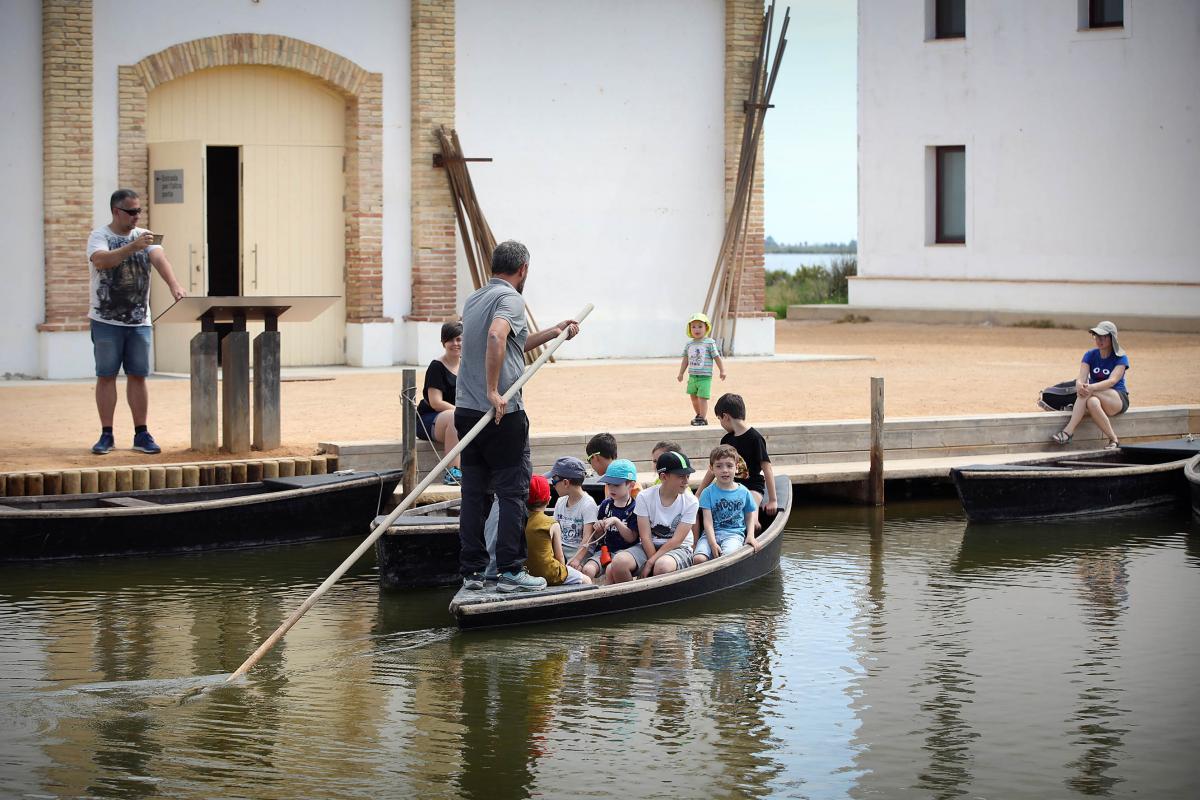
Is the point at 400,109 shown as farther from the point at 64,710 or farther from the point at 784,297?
the point at 784,297

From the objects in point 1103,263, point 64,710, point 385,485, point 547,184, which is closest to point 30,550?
point 385,485

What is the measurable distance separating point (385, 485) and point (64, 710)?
4.64 meters

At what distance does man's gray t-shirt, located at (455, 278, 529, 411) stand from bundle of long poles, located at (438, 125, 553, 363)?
1057 cm

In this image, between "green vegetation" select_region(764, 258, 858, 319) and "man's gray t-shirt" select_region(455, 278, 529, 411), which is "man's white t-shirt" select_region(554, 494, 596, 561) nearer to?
"man's gray t-shirt" select_region(455, 278, 529, 411)

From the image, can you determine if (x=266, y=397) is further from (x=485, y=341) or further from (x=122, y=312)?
(x=485, y=341)

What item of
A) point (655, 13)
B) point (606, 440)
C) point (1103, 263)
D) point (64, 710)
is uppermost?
point (655, 13)

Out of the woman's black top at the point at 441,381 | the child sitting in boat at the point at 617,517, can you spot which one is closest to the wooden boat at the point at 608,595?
the child sitting in boat at the point at 617,517

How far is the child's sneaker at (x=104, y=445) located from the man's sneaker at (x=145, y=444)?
0.19 metres

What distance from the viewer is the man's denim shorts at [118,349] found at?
41.2 feet

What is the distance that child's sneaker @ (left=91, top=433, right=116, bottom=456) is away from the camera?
494 inches

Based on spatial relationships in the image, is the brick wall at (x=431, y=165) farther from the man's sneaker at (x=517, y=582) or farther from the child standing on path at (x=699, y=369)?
the man's sneaker at (x=517, y=582)

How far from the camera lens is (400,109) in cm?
1981

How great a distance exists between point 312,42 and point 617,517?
10.8 metres

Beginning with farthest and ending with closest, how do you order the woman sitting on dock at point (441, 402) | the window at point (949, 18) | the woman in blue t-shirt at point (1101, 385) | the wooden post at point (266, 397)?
the window at point (949, 18) < the woman in blue t-shirt at point (1101, 385) < the wooden post at point (266, 397) < the woman sitting on dock at point (441, 402)
